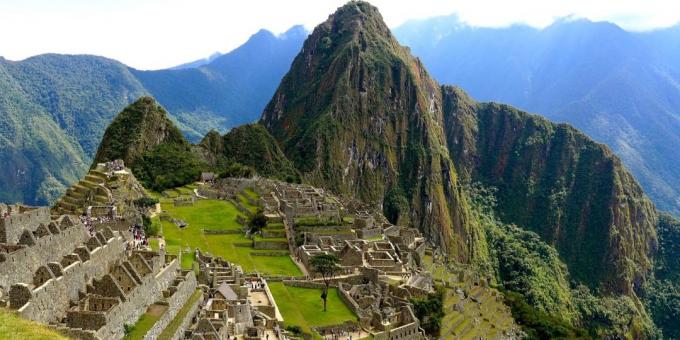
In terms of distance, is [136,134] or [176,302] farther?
[136,134]

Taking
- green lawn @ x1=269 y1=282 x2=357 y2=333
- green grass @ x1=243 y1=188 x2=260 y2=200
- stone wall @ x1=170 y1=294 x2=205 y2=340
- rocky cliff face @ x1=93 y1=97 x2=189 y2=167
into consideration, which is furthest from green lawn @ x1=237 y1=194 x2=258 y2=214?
stone wall @ x1=170 y1=294 x2=205 y2=340

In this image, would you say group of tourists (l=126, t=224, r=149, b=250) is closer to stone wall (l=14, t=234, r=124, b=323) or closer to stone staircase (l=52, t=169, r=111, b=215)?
stone wall (l=14, t=234, r=124, b=323)

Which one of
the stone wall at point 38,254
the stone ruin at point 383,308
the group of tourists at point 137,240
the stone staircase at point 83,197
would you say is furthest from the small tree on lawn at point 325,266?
the stone wall at point 38,254

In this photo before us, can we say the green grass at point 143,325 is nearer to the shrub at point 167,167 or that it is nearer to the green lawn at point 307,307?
the green lawn at point 307,307

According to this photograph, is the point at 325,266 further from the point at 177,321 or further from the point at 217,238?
the point at 177,321

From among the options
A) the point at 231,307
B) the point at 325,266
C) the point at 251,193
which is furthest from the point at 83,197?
the point at 231,307

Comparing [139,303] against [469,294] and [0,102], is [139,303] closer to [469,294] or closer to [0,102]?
[469,294]
